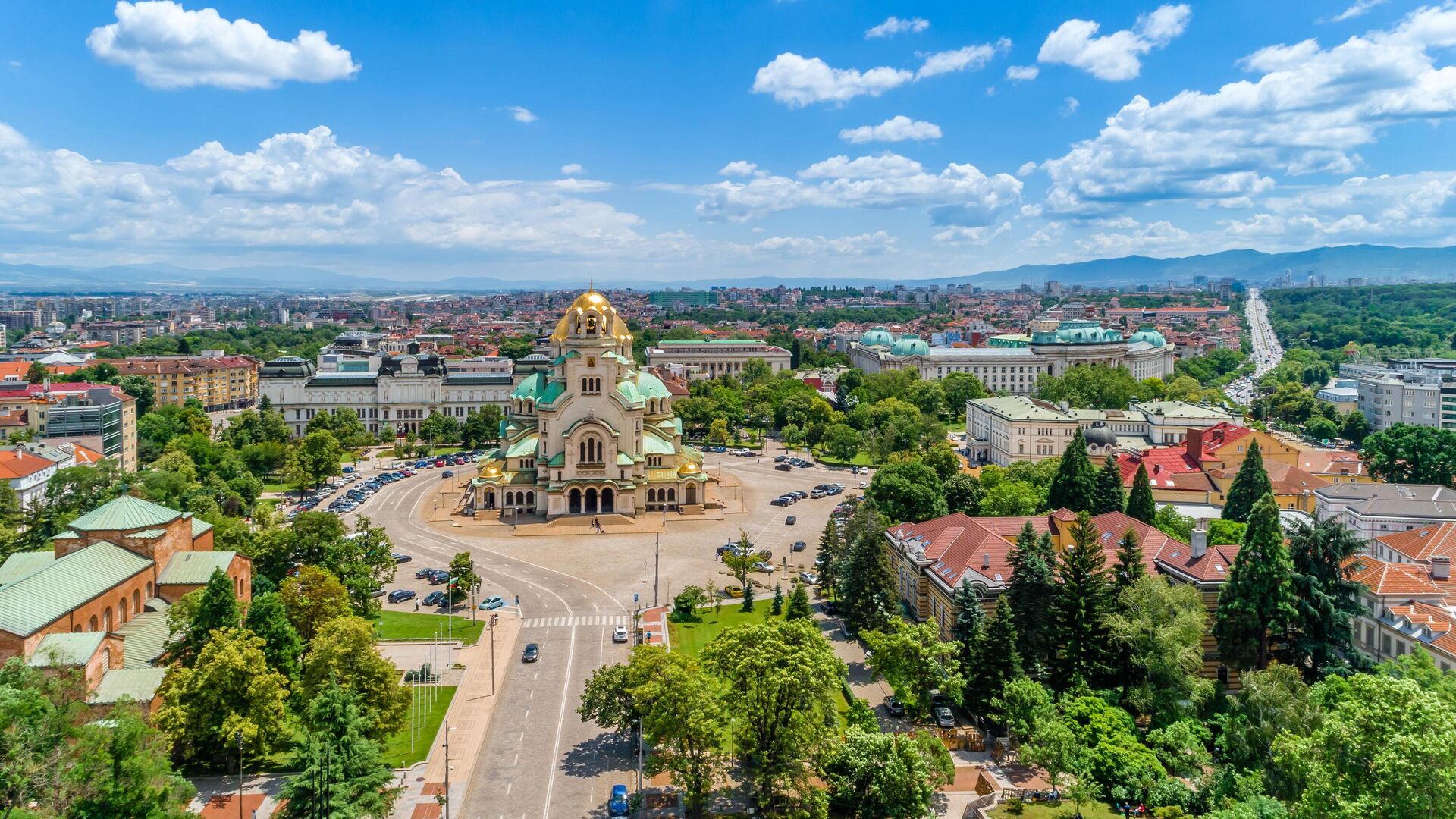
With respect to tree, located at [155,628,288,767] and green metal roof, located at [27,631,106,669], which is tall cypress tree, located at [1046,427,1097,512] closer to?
tree, located at [155,628,288,767]

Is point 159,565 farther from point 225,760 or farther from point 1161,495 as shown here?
point 1161,495

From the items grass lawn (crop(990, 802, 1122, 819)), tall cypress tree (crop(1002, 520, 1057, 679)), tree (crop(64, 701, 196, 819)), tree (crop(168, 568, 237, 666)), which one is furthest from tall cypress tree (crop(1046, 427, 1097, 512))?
tree (crop(64, 701, 196, 819))

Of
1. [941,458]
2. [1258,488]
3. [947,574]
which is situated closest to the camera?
[947,574]

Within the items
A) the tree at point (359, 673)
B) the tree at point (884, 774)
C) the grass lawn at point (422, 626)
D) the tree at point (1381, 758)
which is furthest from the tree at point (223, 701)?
the tree at point (1381, 758)

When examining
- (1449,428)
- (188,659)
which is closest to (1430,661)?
(188,659)

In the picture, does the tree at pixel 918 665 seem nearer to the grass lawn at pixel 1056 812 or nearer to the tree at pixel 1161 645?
the grass lawn at pixel 1056 812
